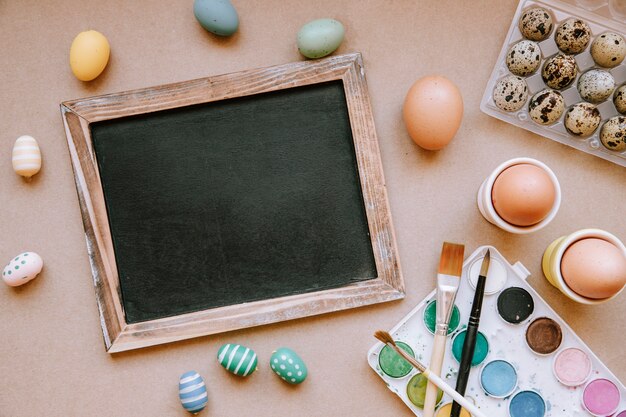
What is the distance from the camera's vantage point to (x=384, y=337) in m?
0.81

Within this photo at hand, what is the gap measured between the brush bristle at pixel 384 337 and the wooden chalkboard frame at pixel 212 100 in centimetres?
5

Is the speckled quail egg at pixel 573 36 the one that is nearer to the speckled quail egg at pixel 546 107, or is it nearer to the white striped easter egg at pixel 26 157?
the speckled quail egg at pixel 546 107

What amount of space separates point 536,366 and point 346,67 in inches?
21.7

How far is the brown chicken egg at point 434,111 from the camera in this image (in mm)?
787

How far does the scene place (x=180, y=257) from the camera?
2.82 ft

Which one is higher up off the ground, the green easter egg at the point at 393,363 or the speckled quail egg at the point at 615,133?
the speckled quail egg at the point at 615,133

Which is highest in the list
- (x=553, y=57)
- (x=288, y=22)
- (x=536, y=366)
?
(x=288, y=22)

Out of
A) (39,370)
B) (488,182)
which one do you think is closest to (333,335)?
(488,182)

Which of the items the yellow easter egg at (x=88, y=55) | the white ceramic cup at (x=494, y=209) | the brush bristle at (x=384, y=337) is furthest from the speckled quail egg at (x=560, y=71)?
the yellow easter egg at (x=88, y=55)

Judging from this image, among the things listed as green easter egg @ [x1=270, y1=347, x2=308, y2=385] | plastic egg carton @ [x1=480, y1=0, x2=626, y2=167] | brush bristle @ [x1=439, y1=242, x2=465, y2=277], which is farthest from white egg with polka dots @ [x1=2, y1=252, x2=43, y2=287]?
plastic egg carton @ [x1=480, y1=0, x2=626, y2=167]

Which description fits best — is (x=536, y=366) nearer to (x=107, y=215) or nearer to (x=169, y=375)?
(x=169, y=375)

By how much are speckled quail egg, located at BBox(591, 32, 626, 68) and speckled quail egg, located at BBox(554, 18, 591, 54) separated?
19 millimetres

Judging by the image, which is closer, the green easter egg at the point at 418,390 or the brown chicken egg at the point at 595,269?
the brown chicken egg at the point at 595,269

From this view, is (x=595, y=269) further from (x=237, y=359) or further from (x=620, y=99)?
(x=237, y=359)
